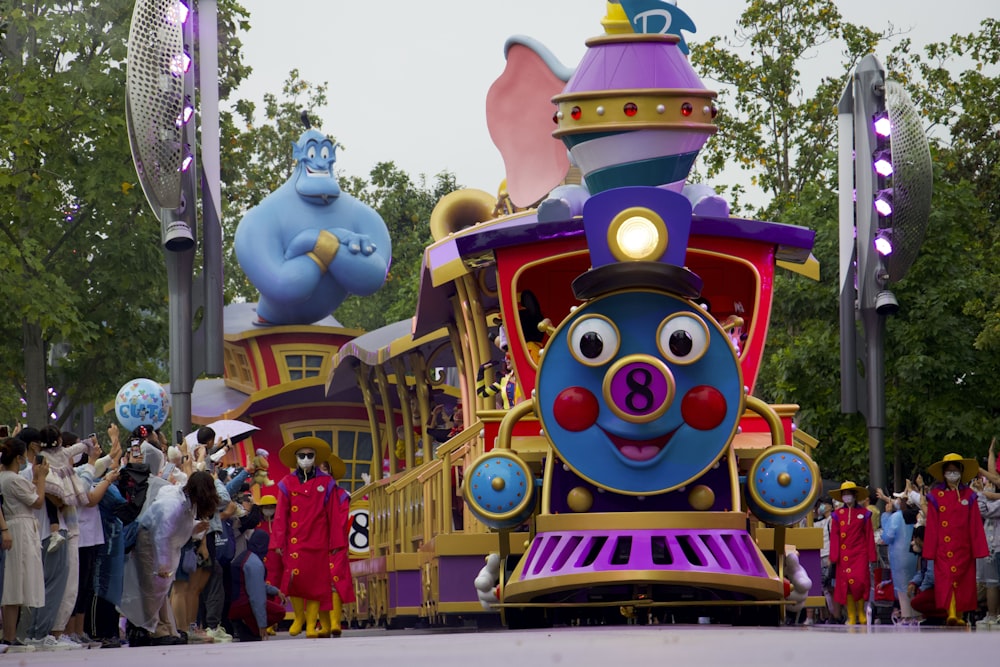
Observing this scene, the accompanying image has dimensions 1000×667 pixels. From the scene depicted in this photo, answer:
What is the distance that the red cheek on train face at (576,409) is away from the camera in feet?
42.1

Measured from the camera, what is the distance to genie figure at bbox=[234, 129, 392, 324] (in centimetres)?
2788

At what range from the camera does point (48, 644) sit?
12375 millimetres

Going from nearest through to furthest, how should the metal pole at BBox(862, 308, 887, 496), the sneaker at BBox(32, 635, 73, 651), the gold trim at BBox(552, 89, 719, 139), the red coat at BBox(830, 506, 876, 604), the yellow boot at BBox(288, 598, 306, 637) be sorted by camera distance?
1. the sneaker at BBox(32, 635, 73, 651)
2. the gold trim at BBox(552, 89, 719, 139)
3. the yellow boot at BBox(288, 598, 306, 637)
4. the red coat at BBox(830, 506, 876, 604)
5. the metal pole at BBox(862, 308, 887, 496)

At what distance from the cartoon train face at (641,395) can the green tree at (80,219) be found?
513 inches

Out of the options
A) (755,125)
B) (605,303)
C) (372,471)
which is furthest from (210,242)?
(755,125)

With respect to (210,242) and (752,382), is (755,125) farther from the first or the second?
(752,382)

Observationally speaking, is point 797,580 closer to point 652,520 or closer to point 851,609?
point 652,520

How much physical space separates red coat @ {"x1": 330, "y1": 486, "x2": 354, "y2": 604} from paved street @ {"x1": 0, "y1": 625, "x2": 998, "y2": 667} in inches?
178

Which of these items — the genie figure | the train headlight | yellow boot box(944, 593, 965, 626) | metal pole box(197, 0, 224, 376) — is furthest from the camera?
the genie figure

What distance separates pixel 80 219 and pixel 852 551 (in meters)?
12.4

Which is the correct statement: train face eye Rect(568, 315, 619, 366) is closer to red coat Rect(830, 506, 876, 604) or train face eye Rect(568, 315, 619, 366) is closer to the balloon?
red coat Rect(830, 506, 876, 604)

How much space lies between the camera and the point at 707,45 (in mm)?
36188

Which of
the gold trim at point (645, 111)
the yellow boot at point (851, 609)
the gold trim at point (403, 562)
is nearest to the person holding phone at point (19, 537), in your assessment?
the gold trim at point (645, 111)

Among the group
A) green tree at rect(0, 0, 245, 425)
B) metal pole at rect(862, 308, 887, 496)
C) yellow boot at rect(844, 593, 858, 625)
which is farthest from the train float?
green tree at rect(0, 0, 245, 425)
